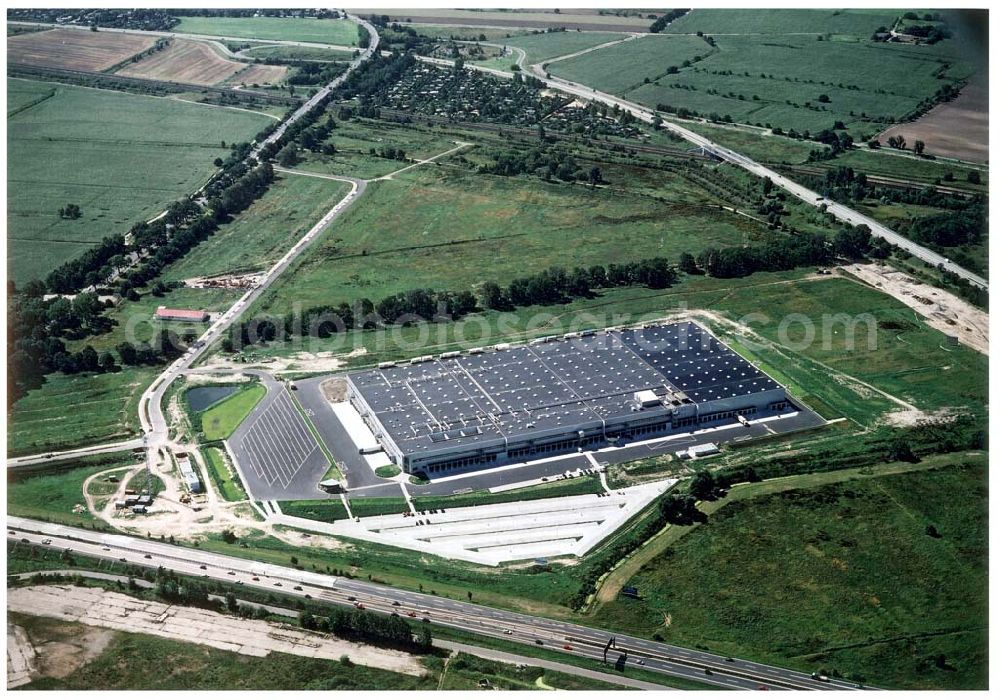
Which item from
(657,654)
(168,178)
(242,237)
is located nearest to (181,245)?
(242,237)

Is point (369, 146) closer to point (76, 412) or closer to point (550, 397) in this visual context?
point (76, 412)

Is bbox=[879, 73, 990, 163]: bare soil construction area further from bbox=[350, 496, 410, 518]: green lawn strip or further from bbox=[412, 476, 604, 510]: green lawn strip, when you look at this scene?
bbox=[350, 496, 410, 518]: green lawn strip

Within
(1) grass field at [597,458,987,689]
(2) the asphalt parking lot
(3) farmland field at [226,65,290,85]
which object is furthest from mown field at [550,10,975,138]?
(2) the asphalt parking lot

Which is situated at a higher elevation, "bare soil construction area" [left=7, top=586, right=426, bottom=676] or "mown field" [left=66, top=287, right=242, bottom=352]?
"mown field" [left=66, top=287, right=242, bottom=352]

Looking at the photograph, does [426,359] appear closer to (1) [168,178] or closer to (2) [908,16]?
(1) [168,178]

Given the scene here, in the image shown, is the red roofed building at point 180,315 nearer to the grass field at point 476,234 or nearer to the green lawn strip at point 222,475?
the grass field at point 476,234

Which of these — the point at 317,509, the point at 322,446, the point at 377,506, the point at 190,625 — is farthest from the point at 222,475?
the point at 190,625
